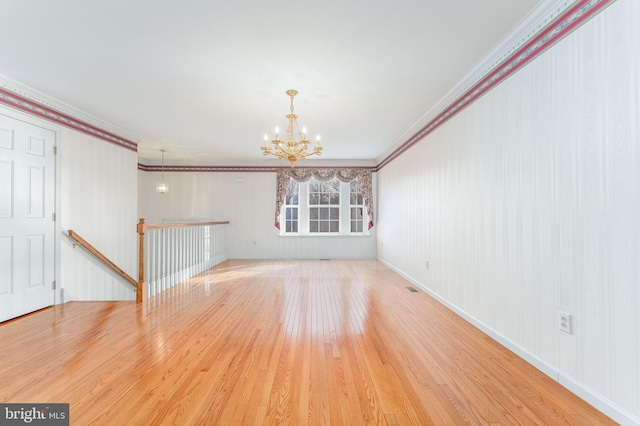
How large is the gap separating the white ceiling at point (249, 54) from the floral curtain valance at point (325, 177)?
10.9 ft

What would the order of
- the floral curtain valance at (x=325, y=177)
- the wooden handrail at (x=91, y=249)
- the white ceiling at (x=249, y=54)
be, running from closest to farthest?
1. the white ceiling at (x=249, y=54)
2. the wooden handrail at (x=91, y=249)
3. the floral curtain valance at (x=325, y=177)

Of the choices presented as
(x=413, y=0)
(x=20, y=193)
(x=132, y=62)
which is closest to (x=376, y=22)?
(x=413, y=0)

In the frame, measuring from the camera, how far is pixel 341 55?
2.85 metres

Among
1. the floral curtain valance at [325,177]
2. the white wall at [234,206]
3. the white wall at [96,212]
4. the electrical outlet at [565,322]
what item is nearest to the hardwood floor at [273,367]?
the electrical outlet at [565,322]

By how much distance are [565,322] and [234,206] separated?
7369 mm

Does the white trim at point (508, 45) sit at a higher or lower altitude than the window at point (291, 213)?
higher

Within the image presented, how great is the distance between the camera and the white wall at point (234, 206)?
26.7 ft

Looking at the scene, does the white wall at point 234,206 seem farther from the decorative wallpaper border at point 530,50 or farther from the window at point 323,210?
the decorative wallpaper border at point 530,50

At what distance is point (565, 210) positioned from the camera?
80.5 inches

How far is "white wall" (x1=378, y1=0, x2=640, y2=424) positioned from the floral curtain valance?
14.9 ft

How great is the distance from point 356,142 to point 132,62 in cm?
419

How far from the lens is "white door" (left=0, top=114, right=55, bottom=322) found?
3.40 metres

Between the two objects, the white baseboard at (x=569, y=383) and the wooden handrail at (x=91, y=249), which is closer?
the white baseboard at (x=569, y=383)

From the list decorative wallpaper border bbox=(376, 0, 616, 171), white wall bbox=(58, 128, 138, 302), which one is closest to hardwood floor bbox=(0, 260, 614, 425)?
white wall bbox=(58, 128, 138, 302)
